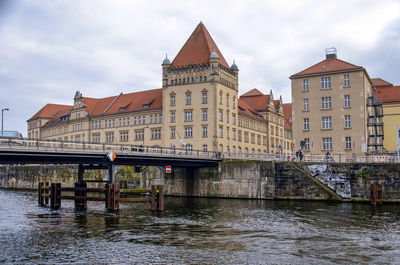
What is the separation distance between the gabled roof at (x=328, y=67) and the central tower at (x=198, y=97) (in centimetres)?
2031

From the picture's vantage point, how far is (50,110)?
13400cm

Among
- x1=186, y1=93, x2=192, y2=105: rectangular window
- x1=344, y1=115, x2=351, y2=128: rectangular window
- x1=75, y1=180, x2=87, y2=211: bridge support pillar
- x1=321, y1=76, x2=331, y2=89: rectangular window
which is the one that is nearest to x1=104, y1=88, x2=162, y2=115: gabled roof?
x1=186, y1=93, x2=192, y2=105: rectangular window

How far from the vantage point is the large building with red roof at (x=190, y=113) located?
89938mm

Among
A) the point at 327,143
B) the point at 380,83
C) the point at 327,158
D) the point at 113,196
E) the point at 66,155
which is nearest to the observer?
the point at 66,155

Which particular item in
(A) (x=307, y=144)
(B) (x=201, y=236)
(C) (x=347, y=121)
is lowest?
(B) (x=201, y=236)

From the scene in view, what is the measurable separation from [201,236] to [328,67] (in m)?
48.5

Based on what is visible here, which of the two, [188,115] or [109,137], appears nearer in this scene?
[188,115]

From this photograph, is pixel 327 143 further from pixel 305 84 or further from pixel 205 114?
pixel 205 114

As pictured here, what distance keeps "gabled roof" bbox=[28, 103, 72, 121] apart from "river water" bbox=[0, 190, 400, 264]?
90.0 meters

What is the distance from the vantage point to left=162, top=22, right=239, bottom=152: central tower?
89.2 meters

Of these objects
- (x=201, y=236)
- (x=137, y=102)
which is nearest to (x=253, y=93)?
(x=137, y=102)

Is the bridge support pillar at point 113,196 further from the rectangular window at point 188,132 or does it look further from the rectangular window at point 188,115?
the rectangular window at point 188,115

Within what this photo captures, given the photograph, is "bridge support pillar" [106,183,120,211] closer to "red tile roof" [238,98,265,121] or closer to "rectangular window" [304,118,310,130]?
"rectangular window" [304,118,310,130]

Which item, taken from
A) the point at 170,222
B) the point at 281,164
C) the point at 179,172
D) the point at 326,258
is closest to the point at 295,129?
the point at 281,164
